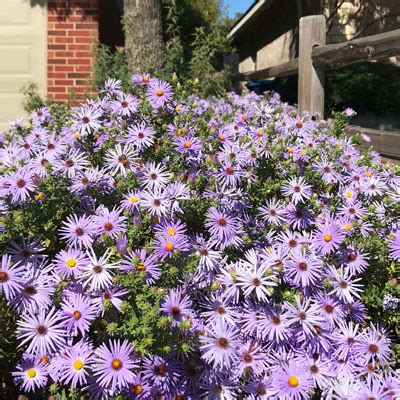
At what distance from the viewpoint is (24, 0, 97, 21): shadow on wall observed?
20.6 feet

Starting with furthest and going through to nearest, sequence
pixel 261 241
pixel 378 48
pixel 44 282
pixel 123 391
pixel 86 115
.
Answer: pixel 378 48 < pixel 86 115 < pixel 261 241 < pixel 44 282 < pixel 123 391

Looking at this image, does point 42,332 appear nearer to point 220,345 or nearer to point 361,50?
point 220,345

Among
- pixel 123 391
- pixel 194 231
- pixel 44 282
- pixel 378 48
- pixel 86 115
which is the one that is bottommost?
pixel 123 391

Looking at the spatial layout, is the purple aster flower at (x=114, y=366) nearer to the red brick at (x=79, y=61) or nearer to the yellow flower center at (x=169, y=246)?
the yellow flower center at (x=169, y=246)

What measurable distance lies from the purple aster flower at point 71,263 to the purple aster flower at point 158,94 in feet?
2.83

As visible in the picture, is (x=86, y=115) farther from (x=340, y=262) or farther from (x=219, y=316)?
(x=340, y=262)

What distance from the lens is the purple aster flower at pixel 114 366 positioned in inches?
57.5

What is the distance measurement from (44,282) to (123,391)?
0.43m

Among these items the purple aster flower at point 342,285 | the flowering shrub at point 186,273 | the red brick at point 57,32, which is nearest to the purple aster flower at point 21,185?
the flowering shrub at point 186,273

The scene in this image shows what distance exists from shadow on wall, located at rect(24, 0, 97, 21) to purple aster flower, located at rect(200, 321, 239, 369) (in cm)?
562

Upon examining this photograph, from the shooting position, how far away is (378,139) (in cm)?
415

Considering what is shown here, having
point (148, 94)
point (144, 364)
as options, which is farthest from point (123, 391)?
point (148, 94)

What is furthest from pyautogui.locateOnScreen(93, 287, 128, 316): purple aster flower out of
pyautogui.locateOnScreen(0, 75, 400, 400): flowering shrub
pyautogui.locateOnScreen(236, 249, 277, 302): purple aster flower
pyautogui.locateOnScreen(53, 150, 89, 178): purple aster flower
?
pyautogui.locateOnScreen(53, 150, 89, 178): purple aster flower

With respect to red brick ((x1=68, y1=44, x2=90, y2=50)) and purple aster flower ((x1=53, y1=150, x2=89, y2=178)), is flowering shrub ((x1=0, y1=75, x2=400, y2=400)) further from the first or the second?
red brick ((x1=68, y1=44, x2=90, y2=50))
